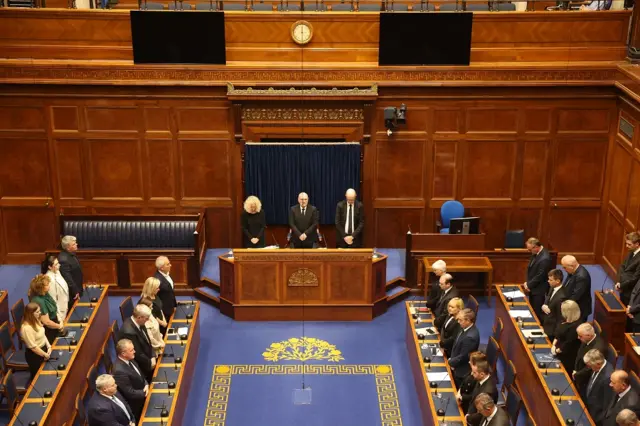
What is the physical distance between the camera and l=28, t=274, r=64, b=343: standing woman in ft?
29.4

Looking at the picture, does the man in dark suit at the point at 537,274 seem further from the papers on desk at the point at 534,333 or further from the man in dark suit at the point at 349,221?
the man in dark suit at the point at 349,221

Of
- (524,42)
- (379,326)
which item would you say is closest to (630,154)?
(524,42)

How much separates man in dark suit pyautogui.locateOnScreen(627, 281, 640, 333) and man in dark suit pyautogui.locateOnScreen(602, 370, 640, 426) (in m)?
2.17

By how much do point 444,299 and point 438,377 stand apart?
1.29 m

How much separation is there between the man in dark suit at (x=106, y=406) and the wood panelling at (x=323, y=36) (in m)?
6.16

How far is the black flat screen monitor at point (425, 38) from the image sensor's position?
11.6 meters

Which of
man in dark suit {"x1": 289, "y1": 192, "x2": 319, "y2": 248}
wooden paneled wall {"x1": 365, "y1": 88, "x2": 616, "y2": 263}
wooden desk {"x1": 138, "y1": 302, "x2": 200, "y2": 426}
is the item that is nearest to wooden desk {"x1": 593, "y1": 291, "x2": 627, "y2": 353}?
wooden paneled wall {"x1": 365, "y1": 88, "x2": 616, "y2": 263}

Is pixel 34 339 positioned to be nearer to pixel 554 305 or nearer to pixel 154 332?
pixel 154 332

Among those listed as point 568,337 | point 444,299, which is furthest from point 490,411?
point 444,299

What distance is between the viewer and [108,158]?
12500mm

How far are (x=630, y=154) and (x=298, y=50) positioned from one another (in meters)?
5.06

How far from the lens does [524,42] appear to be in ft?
39.2

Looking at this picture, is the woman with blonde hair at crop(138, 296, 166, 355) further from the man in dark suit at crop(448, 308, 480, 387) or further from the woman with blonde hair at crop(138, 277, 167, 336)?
the man in dark suit at crop(448, 308, 480, 387)

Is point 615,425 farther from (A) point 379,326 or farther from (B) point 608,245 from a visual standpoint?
(B) point 608,245
